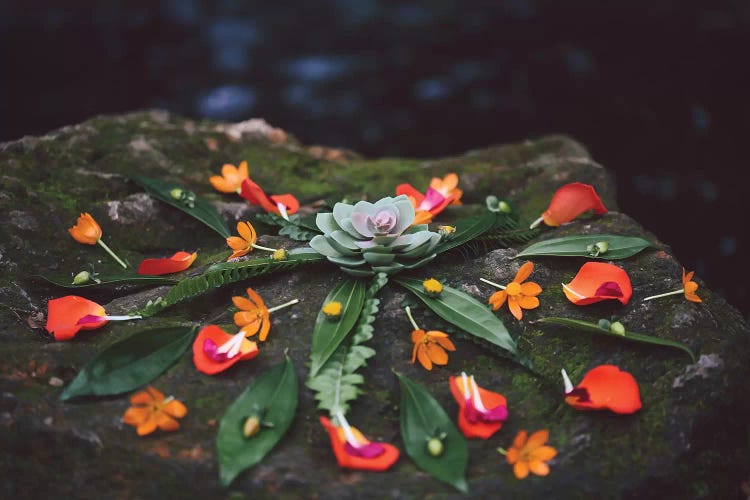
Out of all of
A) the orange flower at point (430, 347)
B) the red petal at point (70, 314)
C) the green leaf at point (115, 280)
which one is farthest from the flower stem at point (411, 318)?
the red petal at point (70, 314)

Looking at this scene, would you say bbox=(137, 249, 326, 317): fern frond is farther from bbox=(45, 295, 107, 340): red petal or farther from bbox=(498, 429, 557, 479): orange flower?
bbox=(498, 429, 557, 479): orange flower

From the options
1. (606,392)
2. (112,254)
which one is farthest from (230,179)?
(606,392)

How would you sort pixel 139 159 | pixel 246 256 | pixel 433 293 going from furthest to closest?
pixel 139 159, pixel 246 256, pixel 433 293

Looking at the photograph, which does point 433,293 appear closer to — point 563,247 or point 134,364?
point 563,247

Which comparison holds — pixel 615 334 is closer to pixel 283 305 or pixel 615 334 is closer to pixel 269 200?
pixel 283 305

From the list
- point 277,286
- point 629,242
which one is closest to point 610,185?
point 629,242

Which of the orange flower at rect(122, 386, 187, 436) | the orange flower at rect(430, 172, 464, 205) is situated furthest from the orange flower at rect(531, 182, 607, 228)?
the orange flower at rect(122, 386, 187, 436)
